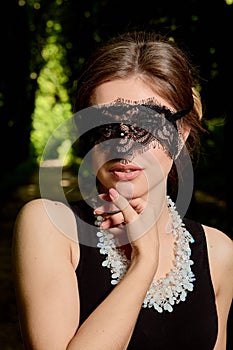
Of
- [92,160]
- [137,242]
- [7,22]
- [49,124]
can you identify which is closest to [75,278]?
[137,242]

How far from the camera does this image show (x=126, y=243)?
7.00 feet

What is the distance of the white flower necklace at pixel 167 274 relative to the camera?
2.05 metres

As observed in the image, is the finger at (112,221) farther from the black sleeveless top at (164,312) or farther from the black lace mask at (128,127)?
the black lace mask at (128,127)

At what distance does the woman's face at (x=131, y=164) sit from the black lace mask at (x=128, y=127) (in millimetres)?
18

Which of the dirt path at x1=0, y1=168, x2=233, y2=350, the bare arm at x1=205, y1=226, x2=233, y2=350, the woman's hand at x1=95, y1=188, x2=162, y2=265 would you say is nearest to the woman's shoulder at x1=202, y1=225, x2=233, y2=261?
the bare arm at x1=205, y1=226, x2=233, y2=350

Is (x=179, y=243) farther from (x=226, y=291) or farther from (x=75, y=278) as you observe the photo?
(x=75, y=278)

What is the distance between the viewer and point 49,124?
18.7 meters

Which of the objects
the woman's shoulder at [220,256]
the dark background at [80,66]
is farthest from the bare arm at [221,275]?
the dark background at [80,66]

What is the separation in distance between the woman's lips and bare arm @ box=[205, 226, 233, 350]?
0.50 metres

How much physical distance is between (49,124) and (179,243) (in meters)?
16.7

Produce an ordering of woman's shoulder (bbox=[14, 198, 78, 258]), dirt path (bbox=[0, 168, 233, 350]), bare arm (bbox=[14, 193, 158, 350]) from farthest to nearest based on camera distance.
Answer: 1. dirt path (bbox=[0, 168, 233, 350])
2. woman's shoulder (bbox=[14, 198, 78, 258])
3. bare arm (bbox=[14, 193, 158, 350])

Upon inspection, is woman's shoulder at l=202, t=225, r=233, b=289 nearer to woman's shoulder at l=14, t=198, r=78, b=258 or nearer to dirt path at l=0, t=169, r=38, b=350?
woman's shoulder at l=14, t=198, r=78, b=258

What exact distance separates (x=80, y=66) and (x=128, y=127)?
588cm

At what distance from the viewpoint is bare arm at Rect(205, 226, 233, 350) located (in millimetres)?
2236
